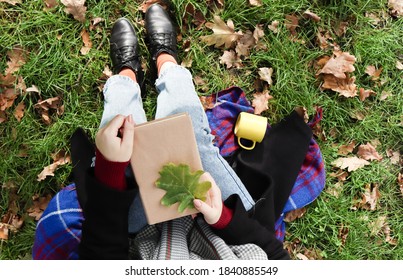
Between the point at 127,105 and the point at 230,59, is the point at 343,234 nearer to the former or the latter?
the point at 230,59

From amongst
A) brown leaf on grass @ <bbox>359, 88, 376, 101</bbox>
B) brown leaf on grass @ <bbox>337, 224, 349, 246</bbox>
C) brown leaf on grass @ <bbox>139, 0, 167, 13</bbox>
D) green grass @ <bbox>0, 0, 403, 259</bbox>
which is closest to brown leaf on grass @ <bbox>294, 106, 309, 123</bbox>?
green grass @ <bbox>0, 0, 403, 259</bbox>

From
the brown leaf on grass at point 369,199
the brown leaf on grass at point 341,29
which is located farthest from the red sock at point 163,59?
the brown leaf on grass at point 369,199

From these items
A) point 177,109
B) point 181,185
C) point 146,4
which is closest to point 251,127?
point 177,109

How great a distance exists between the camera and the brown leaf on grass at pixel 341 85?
309cm

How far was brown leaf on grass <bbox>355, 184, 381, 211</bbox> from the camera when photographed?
123 inches

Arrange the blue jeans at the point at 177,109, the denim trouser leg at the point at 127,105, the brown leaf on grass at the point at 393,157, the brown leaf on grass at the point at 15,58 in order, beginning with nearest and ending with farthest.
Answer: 1. the denim trouser leg at the point at 127,105
2. the blue jeans at the point at 177,109
3. the brown leaf on grass at the point at 15,58
4. the brown leaf on grass at the point at 393,157

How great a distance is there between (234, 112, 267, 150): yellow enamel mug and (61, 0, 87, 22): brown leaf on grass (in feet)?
4.13

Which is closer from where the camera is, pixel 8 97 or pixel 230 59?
pixel 8 97

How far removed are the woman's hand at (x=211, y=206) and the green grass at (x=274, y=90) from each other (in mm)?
963

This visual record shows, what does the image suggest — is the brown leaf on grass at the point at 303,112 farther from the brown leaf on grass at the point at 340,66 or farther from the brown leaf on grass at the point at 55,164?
the brown leaf on grass at the point at 55,164

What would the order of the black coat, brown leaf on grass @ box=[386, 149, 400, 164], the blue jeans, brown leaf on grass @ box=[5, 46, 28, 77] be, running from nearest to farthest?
the black coat
the blue jeans
brown leaf on grass @ box=[5, 46, 28, 77]
brown leaf on grass @ box=[386, 149, 400, 164]

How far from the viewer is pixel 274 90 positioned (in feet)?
10.0

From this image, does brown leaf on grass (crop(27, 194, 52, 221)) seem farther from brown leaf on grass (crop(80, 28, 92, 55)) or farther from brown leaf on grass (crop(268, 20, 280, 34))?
brown leaf on grass (crop(268, 20, 280, 34))

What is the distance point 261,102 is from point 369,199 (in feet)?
3.38
